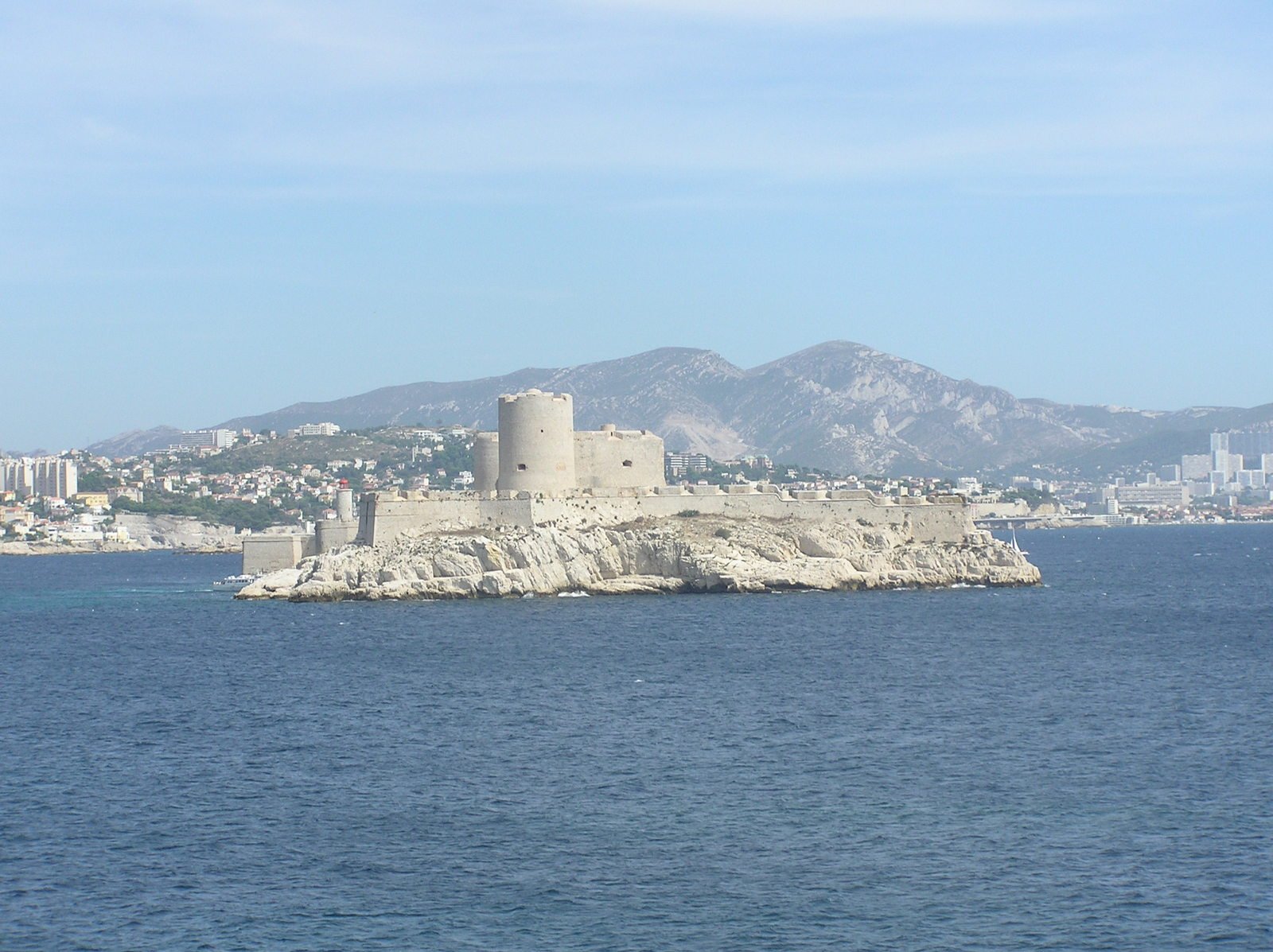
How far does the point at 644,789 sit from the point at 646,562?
27.8m

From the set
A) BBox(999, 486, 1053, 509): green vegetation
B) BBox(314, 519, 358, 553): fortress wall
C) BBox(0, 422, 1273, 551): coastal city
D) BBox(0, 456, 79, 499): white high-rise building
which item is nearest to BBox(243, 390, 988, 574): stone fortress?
BBox(314, 519, 358, 553): fortress wall

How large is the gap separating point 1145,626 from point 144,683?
22.9 metres

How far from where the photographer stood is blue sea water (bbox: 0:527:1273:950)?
15914 mm

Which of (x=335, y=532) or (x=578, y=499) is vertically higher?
(x=578, y=499)

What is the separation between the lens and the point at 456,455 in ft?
488

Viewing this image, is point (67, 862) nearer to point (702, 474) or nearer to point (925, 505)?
point (925, 505)

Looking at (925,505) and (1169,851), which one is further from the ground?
(925,505)

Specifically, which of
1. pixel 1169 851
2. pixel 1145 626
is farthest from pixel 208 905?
pixel 1145 626

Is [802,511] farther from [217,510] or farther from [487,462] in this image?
[217,510]

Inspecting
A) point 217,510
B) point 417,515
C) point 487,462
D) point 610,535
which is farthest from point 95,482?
point 610,535

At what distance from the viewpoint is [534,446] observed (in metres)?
50.7

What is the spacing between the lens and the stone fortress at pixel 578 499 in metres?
49.8

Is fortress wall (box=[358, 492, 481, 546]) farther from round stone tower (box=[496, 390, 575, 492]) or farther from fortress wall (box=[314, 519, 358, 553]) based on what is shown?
fortress wall (box=[314, 519, 358, 553])

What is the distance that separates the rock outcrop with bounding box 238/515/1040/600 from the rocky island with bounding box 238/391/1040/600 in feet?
0.14
